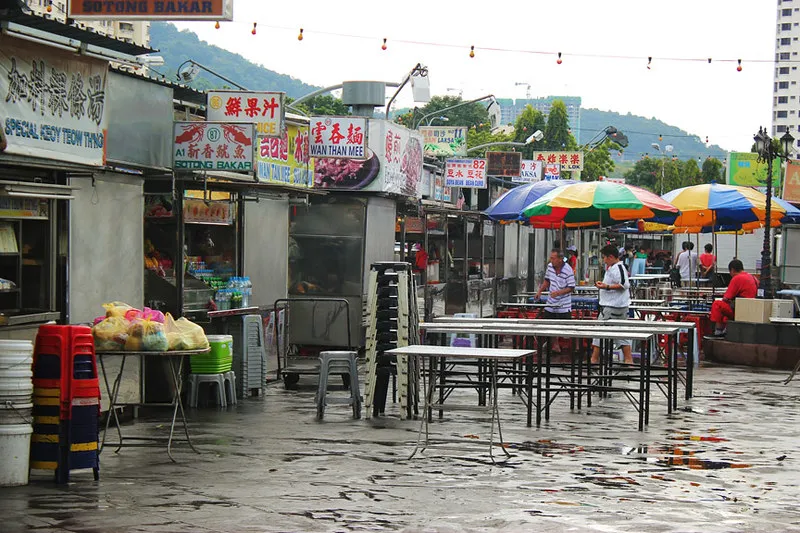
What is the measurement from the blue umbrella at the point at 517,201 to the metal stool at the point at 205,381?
34.7ft

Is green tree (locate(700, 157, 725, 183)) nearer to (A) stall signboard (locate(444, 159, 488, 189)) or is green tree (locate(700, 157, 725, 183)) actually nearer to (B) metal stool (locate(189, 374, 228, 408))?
(A) stall signboard (locate(444, 159, 488, 189))

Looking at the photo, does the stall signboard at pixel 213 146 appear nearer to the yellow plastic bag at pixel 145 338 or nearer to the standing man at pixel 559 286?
the yellow plastic bag at pixel 145 338

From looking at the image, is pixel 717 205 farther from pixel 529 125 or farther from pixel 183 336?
pixel 529 125

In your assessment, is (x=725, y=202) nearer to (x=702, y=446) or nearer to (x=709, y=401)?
(x=709, y=401)

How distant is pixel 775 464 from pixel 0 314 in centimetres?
752

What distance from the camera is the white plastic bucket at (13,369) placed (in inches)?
362

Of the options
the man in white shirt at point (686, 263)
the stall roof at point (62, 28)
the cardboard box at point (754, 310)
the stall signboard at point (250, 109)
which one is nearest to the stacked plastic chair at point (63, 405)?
the stall roof at point (62, 28)

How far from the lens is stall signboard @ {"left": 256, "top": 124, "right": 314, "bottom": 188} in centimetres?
1775

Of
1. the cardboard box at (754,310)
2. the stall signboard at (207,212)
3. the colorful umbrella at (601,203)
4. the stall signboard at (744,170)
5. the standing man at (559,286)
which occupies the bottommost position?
the cardboard box at (754,310)

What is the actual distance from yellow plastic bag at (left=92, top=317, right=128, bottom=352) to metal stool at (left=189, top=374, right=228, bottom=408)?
406 centimetres

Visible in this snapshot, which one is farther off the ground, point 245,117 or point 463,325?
point 245,117

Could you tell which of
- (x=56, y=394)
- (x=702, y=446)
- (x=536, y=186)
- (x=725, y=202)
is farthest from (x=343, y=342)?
(x=56, y=394)

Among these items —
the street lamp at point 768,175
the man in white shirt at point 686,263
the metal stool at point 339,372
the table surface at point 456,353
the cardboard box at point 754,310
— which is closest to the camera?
the table surface at point 456,353

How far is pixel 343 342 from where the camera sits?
831 inches
